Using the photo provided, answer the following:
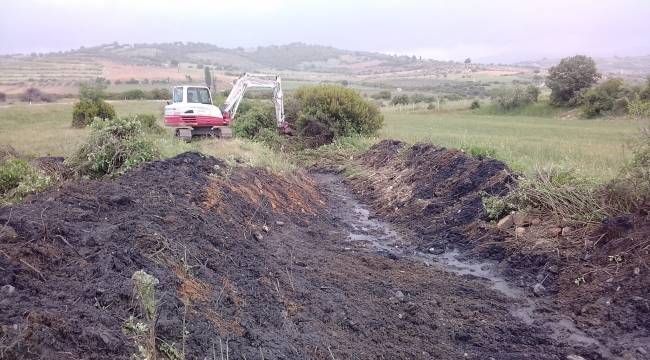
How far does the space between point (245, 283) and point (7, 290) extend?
6.99 feet

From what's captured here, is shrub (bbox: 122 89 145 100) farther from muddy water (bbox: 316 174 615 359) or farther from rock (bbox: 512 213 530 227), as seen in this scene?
rock (bbox: 512 213 530 227)

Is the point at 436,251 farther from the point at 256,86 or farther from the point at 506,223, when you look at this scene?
the point at 256,86

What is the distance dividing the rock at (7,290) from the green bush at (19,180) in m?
4.97

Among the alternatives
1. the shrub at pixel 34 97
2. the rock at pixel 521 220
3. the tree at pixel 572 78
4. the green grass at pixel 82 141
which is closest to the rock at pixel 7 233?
the green grass at pixel 82 141

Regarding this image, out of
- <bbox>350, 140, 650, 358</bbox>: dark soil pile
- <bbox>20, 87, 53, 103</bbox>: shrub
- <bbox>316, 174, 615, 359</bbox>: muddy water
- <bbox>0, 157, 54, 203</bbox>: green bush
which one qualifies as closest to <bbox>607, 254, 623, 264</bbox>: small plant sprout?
<bbox>350, 140, 650, 358</bbox>: dark soil pile

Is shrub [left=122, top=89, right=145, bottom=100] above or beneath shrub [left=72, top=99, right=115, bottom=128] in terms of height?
above

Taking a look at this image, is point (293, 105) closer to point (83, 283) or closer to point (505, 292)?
point (505, 292)

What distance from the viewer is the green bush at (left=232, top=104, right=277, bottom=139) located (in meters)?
20.9

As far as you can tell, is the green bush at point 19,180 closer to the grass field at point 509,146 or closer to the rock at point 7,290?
the grass field at point 509,146

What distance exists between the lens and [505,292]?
6387 millimetres

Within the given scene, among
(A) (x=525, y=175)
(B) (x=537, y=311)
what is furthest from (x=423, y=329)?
(A) (x=525, y=175)

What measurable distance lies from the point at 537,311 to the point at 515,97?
40.2m

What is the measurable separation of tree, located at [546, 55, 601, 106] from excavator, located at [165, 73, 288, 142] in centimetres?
2706

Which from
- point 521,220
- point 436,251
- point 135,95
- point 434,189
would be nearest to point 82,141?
point 434,189
